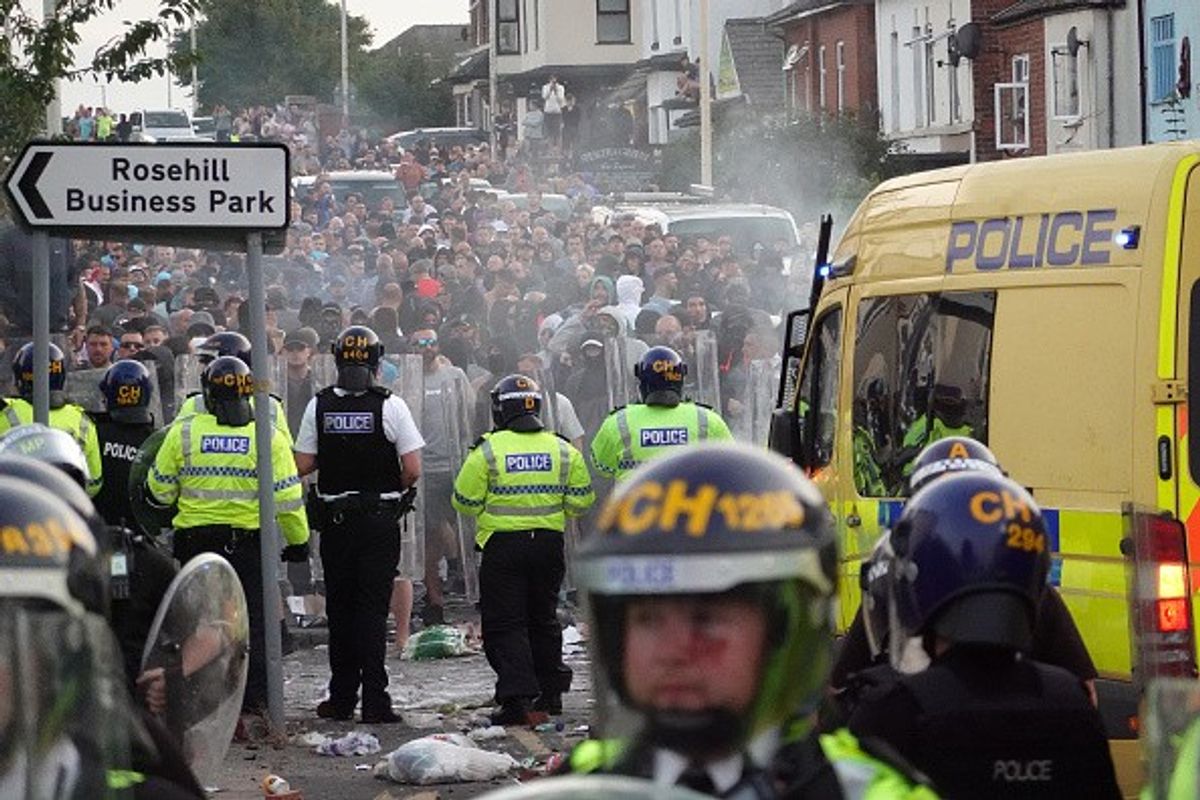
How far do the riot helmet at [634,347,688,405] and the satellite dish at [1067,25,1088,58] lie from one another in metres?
31.4

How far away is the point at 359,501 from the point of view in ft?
45.3

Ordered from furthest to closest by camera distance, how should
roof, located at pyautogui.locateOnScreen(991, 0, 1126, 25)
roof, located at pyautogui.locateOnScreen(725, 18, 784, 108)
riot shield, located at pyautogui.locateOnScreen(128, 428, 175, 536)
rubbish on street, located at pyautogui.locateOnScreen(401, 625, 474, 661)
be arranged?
roof, located at pyautogui.locateOnScreen(725, 18, 784, 108), roof, located at pyautogui.locateOnScreen(991, 0, 1126, 25), rubbish on street, located at pyautogui.locateOnScreen(401, 625, 474, 661), riot shield, located at pyautogui.locateOnScreen(128, 428, 175, 536)

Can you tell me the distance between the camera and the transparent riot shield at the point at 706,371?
787 inches

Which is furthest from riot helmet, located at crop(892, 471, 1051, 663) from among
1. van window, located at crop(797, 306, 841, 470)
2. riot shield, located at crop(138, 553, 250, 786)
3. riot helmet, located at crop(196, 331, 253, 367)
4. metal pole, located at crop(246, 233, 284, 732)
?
riot helmet, located at crop(196, 331, 253, 367)

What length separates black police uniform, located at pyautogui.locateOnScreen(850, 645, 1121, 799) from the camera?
14.9ft

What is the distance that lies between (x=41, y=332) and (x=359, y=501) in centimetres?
243

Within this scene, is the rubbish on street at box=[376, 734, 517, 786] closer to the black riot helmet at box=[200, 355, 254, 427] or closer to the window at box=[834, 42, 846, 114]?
the black riot helmet at box=[200, 355, 254, 427]

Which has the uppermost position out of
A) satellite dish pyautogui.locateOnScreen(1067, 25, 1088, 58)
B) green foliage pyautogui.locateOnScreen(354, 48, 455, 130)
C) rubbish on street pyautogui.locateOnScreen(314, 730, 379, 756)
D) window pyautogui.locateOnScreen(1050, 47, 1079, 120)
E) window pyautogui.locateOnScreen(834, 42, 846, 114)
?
green foliage pyautogui.locateOnScreen(354, 48, 455, 130)

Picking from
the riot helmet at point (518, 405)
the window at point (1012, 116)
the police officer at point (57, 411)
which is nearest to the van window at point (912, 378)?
the riot helmet at point (518, 405)

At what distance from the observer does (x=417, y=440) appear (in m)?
13.9

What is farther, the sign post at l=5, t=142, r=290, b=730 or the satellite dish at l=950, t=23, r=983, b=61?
the satellite dish at l=950, t=23, r=983, b=61

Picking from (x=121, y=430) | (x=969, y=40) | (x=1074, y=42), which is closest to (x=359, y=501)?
(x=121, y=430)

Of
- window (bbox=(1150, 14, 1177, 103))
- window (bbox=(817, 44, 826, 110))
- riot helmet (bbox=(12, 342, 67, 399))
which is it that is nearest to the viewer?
riot helmet (bbox=(12, 342, 67, 399))

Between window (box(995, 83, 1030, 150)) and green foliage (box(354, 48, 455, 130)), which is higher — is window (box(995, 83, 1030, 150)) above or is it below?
below
